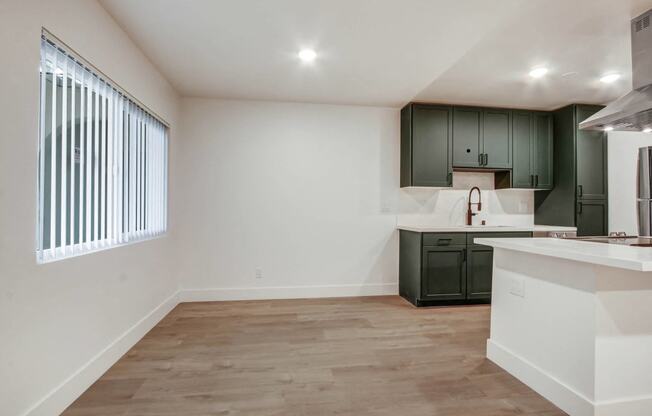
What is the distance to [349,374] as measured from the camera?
213 cm

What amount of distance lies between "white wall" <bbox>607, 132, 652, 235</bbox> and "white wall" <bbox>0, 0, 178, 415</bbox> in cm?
537

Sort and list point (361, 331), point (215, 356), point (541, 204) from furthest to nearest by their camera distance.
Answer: point (541, 204)
point (361, 331)
point (215, 356)

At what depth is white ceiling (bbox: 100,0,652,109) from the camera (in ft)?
6.86

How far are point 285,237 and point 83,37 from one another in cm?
265

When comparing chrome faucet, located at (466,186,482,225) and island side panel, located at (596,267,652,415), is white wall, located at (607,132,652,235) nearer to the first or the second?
chrome faucet, located at (466,186,482,225)

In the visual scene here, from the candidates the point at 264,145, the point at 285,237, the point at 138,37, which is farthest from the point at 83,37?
the point at 285,237

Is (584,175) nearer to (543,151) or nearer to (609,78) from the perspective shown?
(543,151)

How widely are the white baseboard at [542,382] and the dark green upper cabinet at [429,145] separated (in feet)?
6.77

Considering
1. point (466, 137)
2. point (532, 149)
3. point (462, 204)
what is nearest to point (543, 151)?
point (532, 149)

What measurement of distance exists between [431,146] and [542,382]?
269 centimetres

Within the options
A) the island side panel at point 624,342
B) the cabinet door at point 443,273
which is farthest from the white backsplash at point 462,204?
the island side panel at point 624,342

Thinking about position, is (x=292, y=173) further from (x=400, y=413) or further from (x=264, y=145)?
(x=400, y=413)

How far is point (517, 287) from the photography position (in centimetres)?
212

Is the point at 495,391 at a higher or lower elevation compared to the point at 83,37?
lower
